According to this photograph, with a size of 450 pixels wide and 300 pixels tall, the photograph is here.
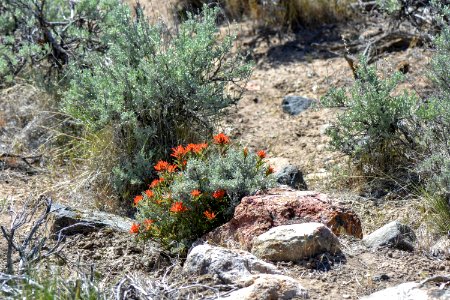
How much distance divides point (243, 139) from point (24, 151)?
75.1 inches

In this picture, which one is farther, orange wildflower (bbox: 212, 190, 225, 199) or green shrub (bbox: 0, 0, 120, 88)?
green shrub (bbox: 0, 0, 120, 88)

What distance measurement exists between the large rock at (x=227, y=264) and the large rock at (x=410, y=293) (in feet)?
1.91

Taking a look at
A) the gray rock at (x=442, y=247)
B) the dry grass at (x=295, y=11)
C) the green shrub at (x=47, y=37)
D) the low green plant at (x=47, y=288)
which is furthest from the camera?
the dry grass at (x=295, y=11)

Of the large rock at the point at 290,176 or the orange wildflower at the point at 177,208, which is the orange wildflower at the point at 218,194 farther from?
the large rock at the point at 290,176

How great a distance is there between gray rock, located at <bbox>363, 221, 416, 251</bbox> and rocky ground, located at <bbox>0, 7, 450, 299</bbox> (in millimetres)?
47

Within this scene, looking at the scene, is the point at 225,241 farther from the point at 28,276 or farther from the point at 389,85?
the point at 389,85

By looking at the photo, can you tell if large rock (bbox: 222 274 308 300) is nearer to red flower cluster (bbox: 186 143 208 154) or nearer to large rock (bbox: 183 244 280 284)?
large rock (bbox: 183 244 280 284)

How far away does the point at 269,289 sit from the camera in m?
4.19

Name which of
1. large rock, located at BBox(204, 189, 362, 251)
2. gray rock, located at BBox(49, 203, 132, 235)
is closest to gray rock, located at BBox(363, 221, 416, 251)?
large rock, located at BBox(204, 189, 362, 251)

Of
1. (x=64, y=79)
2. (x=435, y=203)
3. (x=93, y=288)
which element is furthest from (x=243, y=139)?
(x=93, y=288)

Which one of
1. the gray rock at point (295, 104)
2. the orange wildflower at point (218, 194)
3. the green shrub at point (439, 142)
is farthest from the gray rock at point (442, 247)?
the gray rock at point (295, 104)

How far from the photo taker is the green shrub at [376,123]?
637 cm

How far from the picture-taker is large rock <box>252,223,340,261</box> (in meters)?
4.75

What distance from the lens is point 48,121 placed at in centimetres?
774
